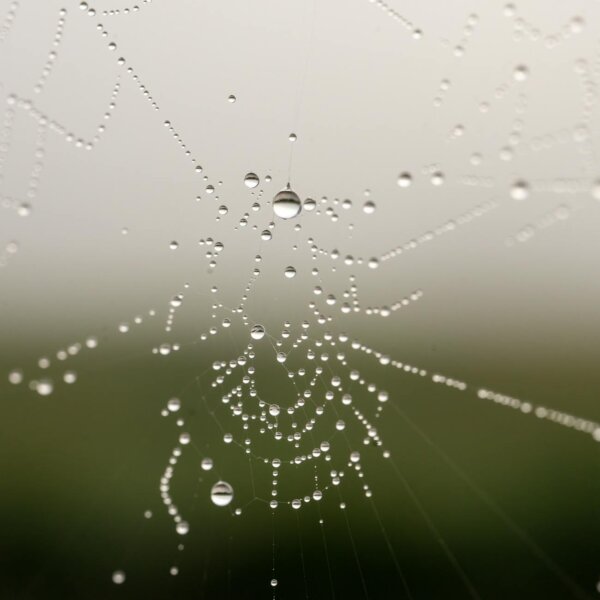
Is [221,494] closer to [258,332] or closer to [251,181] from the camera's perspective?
[258,332]

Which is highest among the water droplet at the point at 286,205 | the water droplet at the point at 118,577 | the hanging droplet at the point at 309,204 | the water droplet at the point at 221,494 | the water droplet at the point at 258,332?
the hanging droplet at the point at 309,204

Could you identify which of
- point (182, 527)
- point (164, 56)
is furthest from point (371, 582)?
point (164, 56)

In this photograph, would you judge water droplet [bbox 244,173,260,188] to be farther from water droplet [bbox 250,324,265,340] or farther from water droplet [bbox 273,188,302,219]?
water droplet [bbox 250,324,265,340]

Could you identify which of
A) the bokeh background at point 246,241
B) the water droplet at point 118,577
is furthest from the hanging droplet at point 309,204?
the water droplet at point 118,577

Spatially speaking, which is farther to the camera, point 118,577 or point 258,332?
point 118,577

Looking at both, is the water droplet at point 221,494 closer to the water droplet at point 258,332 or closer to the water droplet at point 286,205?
the water droplet at point 258,332

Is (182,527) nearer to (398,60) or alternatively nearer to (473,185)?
(473,185)

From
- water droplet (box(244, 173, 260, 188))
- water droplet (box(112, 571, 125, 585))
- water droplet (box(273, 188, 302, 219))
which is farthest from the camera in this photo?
water droplet (box(112, 571, 125, 585))

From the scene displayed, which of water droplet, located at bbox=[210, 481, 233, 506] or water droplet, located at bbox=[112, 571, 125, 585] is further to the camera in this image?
water droplet, located at bbox=[112, 571, 125, 585]

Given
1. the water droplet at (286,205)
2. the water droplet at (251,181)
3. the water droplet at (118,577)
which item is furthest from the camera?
the water droplet at (118,577)

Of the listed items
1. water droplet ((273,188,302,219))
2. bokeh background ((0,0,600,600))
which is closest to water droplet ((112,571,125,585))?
bokeh background ((0,0,600,600))

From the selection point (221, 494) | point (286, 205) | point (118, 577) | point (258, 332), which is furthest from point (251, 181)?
point (118, 577)
